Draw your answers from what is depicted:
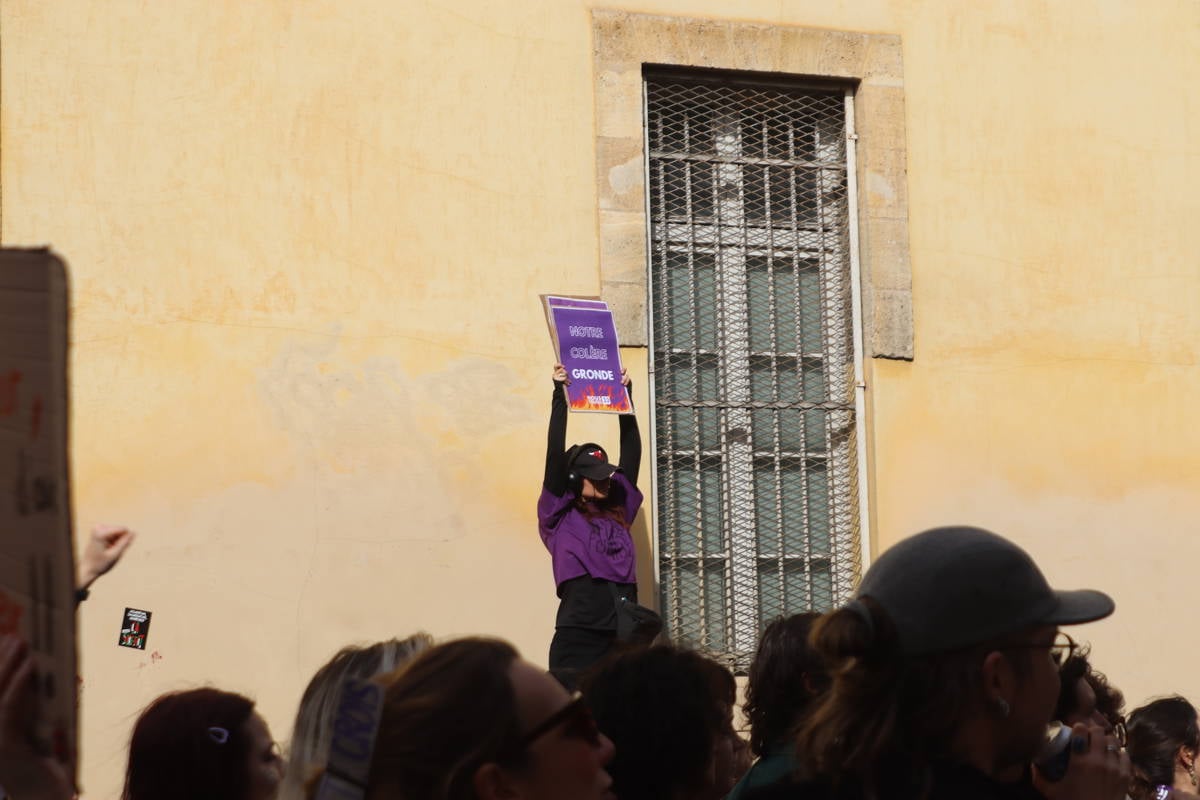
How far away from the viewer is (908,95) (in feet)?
29.1

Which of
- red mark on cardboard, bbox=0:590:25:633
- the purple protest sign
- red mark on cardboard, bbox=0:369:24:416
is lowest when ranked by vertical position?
red mark on cardboard, bbox=0:590:25:633

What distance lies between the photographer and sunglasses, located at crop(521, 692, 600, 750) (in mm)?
2383

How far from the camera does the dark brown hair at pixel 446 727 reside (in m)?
2.32

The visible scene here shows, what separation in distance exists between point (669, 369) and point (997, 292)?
5.68 feet

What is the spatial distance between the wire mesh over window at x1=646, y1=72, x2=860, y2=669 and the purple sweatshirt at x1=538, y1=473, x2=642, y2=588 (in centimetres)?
94

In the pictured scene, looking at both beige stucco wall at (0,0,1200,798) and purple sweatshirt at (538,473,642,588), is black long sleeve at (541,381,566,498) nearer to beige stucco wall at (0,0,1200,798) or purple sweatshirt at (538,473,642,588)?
purple sweatshirt at (538,473,642,588)

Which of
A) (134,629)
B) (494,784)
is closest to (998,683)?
(494,784)

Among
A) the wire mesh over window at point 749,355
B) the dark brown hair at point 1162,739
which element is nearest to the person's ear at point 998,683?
the dark brown hair at point 1162,739

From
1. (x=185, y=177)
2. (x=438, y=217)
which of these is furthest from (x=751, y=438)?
(x=185, y=177)

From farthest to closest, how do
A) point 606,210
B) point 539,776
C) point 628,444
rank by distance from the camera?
1. point 606,210
2. point 628,444
3. point 539,776

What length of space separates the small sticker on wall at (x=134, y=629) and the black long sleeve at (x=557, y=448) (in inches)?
71.7

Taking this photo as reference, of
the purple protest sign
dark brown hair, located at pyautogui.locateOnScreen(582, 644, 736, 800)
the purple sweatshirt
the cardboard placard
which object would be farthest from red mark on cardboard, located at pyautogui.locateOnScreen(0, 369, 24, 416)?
the purple sweatshirt

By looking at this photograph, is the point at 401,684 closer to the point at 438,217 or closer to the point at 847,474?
the point at 438,217

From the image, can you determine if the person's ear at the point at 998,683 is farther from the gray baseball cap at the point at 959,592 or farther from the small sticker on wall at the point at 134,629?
the small sticker on wall at the point at 134,629
